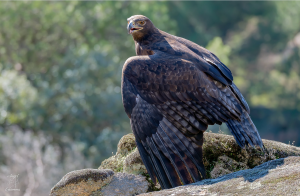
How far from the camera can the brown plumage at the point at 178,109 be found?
16.1ft

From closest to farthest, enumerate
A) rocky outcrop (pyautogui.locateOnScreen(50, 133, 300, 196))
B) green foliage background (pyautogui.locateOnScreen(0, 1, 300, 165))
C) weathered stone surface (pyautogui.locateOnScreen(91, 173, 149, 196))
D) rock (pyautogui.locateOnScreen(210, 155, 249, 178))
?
rocky outcrop (pyautogui.locateOnScreen(50, 133, 300, 196)), weathered stone surface (pyautogui.locateOnScreen(91, 173, 149, 196)), rock (pyautogui.locateOnScreen(210, 155, 249, 178)), green foliage background (pyautogui.locateOnScreen(0, 1, 300, 165))

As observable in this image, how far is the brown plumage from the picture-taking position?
4.91m

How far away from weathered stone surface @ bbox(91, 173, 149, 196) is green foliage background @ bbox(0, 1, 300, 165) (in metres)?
10.4

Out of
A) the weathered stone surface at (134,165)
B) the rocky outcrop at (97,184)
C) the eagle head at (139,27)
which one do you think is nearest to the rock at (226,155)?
the weathered stone surface at (134,165)

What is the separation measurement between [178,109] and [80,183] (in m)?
1.58

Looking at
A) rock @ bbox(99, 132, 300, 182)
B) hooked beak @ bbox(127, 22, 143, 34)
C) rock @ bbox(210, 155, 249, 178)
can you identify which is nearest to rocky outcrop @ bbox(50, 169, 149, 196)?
rock @ bbox(99, 132, 300, 182)

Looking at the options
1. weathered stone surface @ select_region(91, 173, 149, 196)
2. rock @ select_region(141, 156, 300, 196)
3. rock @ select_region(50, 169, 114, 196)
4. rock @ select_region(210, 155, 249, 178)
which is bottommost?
rock @ select_region(141, 156, 300, 196)

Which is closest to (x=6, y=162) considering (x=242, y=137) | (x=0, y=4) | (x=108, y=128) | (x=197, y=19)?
(x=108, y=128)

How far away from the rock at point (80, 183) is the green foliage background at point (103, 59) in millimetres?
10667

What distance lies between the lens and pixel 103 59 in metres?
17.1

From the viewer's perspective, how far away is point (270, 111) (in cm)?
Answer: 3028

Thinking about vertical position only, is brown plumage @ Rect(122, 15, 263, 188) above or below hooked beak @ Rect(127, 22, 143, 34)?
below

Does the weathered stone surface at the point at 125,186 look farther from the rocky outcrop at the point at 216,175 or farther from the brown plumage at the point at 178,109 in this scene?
the brown plumage at the point at 178,109

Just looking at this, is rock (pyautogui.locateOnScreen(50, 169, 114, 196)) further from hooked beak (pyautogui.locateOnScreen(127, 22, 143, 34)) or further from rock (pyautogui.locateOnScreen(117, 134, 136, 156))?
hooked beak (pyautogui.locateOnScreen(127, 22, 143, 34))
